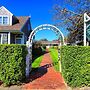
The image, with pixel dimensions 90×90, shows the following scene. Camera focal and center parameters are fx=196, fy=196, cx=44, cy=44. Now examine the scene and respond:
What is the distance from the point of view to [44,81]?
1173 centimetres

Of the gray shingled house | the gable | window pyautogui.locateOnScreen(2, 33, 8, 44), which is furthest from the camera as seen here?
the gable

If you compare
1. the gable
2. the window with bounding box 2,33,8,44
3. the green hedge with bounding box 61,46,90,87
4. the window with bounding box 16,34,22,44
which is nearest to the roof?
the window with bounding box 2,33,8,44

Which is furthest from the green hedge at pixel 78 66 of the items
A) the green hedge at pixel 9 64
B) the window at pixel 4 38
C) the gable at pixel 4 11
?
the gable at pixel 4 11

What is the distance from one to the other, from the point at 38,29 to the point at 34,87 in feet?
22.7

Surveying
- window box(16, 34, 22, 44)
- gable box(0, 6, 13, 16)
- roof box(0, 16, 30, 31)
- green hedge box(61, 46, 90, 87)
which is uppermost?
gable box(0, 6, 13, 16)

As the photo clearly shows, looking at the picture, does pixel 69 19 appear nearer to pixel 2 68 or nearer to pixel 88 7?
pixel 88 7

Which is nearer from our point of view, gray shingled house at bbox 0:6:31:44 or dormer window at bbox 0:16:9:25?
gray shingled house at bbox 0:6:31:44

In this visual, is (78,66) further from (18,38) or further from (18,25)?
(18,38)

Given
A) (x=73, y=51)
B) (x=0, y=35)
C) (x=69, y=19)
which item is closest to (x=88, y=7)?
(x=69, y=19)

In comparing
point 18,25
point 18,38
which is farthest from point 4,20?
point 18,38

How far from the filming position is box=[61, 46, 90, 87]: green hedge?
1000 cm

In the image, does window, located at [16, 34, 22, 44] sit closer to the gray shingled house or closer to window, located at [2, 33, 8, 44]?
the gray shingled house

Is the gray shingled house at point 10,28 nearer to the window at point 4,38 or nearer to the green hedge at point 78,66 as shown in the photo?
the window at point 4,38

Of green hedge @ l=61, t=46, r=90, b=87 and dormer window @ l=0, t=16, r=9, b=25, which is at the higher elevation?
dormer window @ l=0, t=16, r=9, b=25
